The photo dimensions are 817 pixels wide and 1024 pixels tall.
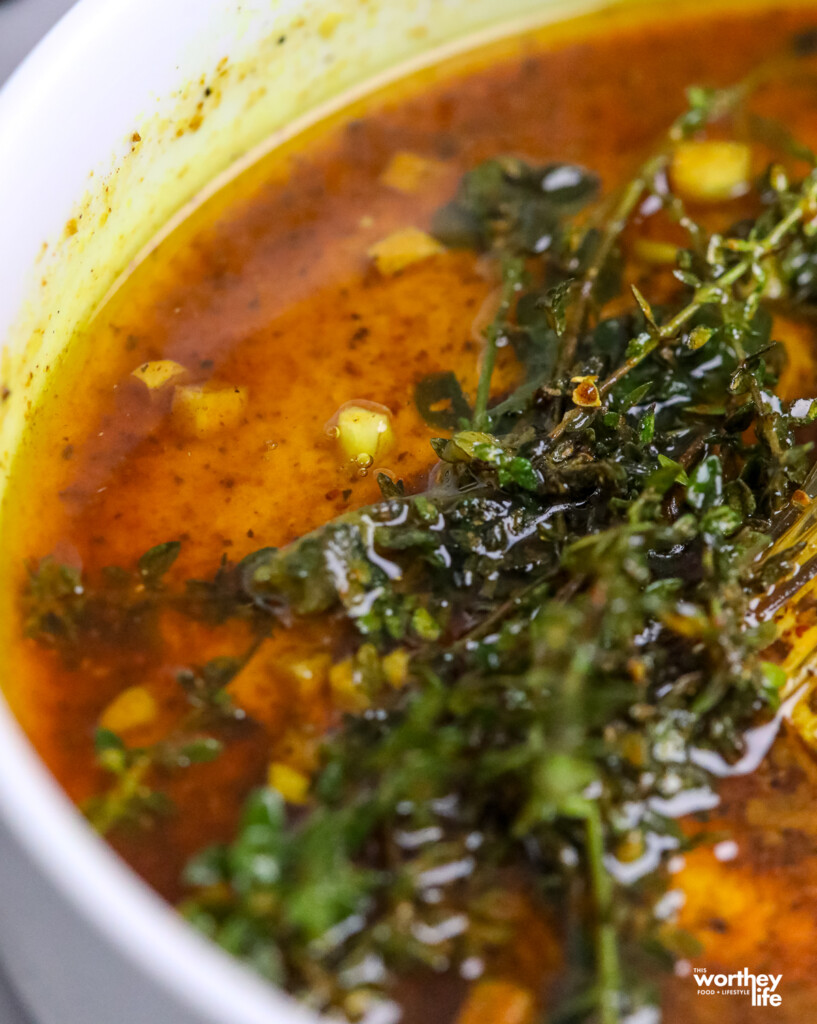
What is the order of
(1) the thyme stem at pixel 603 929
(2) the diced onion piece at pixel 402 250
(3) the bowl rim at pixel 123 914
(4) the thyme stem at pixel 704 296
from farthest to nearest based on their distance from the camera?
1. (2) the diced onion piece at pixel 402 250
2. (4) the thyme stem at pixel 704 296
3. (1) the thyme stem at pixel 603 929
4. (3) the bowl rim at pixel 123 914

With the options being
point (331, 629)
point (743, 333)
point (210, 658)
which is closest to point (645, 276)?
point (743, 333)

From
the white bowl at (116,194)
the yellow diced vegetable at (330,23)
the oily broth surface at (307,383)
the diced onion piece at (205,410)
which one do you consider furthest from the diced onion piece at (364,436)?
the yellow diced vegetable at (330,23)

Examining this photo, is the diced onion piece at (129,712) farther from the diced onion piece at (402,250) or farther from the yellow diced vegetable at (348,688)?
the diced onion piece at (402,250)

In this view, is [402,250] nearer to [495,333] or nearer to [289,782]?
[495,333]

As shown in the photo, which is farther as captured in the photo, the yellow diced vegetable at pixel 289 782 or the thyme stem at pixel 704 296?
the thyme stem at pixel 704 296

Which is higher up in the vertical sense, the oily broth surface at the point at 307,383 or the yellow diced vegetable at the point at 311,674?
the oily broth surface at the point at 307,383

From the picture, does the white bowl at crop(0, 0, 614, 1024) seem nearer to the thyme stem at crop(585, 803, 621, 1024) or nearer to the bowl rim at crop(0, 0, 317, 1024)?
the bowl rim at crop(0, 0, 317, 1024)

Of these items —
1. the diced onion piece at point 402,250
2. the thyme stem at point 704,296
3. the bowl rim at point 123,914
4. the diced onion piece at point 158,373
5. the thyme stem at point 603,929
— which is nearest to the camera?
the bowl rim at point 123,914
